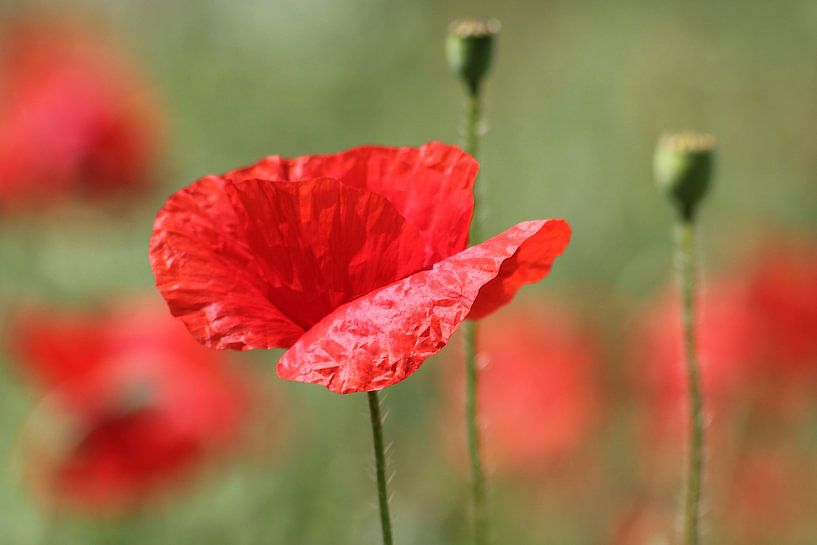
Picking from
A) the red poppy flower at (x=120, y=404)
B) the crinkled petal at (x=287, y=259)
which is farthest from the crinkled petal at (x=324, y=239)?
the red poppy flower at (x=120, y=404)

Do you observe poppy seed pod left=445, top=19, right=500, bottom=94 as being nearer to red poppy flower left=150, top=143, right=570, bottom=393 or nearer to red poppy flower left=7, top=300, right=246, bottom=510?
red poppy flower left=150, top=143, right=570, bottom=393

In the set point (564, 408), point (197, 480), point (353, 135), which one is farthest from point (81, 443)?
point (353, 135)

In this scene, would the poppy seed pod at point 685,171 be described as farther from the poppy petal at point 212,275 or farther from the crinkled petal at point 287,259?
the poppy petal at point 212,275

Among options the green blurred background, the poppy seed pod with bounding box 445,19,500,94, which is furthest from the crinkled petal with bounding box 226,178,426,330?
the green blurred background

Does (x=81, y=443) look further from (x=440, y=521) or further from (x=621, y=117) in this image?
(x=621, y=117)

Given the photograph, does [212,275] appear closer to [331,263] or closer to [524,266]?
[331,263]

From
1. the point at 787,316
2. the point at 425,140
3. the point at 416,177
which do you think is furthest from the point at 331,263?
the point at 425,140
